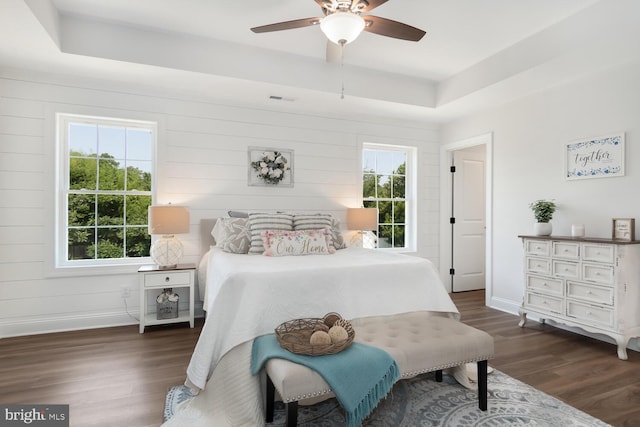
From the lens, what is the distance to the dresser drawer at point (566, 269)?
3.22 meters

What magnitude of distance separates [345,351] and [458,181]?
430 centimetres

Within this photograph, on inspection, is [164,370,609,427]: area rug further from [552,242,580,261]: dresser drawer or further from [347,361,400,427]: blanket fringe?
[552,242,580,261]: dresser drawer

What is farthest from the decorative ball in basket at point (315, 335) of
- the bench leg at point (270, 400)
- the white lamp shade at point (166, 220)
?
the white lamp shade at point (166, 220)

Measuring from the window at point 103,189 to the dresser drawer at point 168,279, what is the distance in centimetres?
54

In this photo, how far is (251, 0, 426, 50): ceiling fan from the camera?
2092mm

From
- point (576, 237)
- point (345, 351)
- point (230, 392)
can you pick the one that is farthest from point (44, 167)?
point (576, 237)

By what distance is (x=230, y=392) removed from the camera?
1.92 metres

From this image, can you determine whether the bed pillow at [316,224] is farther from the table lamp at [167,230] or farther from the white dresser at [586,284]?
the white dresser at [586,284]

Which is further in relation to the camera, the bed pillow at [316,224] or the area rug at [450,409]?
the bed pillow at [316,224]

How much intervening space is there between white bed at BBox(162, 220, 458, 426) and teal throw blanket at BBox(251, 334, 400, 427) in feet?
0.69

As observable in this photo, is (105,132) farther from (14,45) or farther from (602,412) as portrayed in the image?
(602,412)

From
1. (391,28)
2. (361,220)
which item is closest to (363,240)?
(361,220)

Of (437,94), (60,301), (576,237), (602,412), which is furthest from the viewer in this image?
(437,94)

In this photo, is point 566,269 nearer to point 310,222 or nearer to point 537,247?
point 537,247
